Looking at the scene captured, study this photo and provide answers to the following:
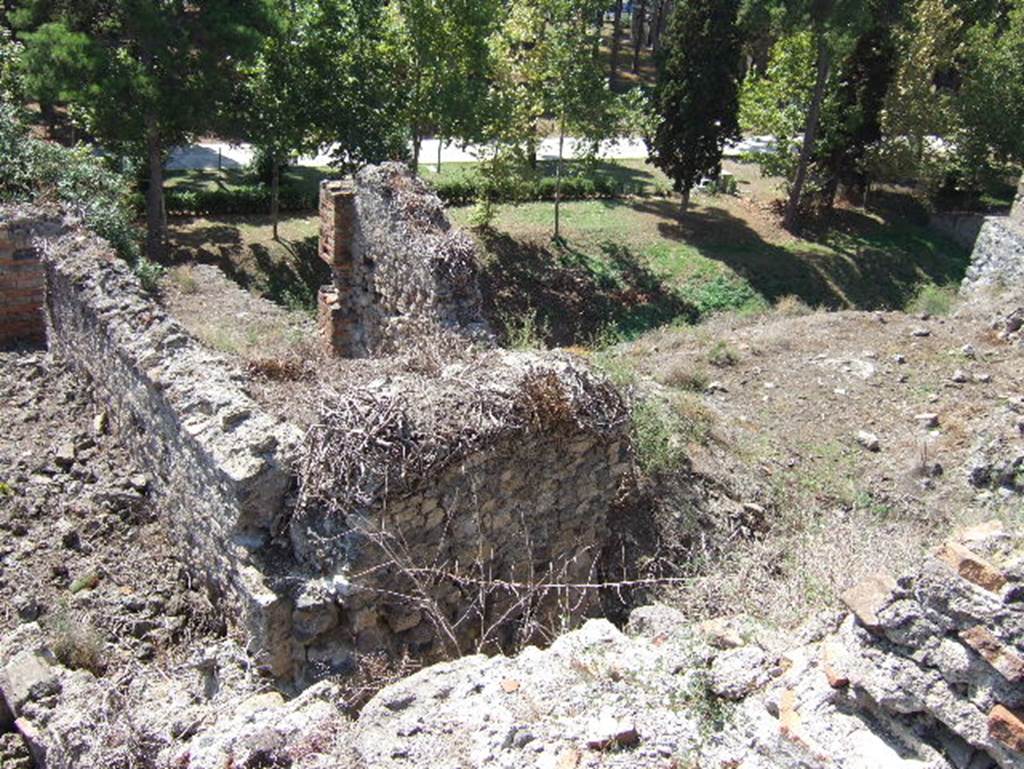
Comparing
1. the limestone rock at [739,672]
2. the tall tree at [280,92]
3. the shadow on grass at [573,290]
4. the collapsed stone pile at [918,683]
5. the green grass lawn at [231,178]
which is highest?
the tall tree at [280,92]

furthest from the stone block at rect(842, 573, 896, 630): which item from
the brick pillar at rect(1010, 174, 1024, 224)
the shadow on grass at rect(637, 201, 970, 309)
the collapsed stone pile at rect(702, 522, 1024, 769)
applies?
the shadow on grass at rect(637, 201, 970, 309)

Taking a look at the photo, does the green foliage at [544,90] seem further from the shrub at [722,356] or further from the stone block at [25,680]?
the stone block at [25,680]

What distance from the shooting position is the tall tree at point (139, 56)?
16172 millimetres

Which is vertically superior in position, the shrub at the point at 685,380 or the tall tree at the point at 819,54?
the tall tree at the point at 819,54

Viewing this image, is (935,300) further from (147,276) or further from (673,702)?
(673,702)

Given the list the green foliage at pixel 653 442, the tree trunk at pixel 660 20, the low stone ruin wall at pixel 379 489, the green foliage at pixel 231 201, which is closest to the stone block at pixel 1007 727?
the low stone ruin wall at pixel 379 489

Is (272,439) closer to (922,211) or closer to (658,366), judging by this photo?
(658,366)

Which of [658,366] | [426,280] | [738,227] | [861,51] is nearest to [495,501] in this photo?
[426,280]

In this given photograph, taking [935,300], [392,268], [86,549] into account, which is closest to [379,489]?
[86,549]

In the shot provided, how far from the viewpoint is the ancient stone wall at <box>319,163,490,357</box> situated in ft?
28.0

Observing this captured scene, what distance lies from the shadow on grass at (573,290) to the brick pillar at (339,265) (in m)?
8.16

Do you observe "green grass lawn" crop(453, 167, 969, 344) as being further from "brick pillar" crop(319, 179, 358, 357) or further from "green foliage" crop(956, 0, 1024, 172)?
"brick pillar" crop(319, 179, 358, 357)

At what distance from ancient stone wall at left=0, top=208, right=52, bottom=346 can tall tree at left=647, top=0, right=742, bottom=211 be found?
1748 centimetres

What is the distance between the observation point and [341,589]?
17.1 ft
